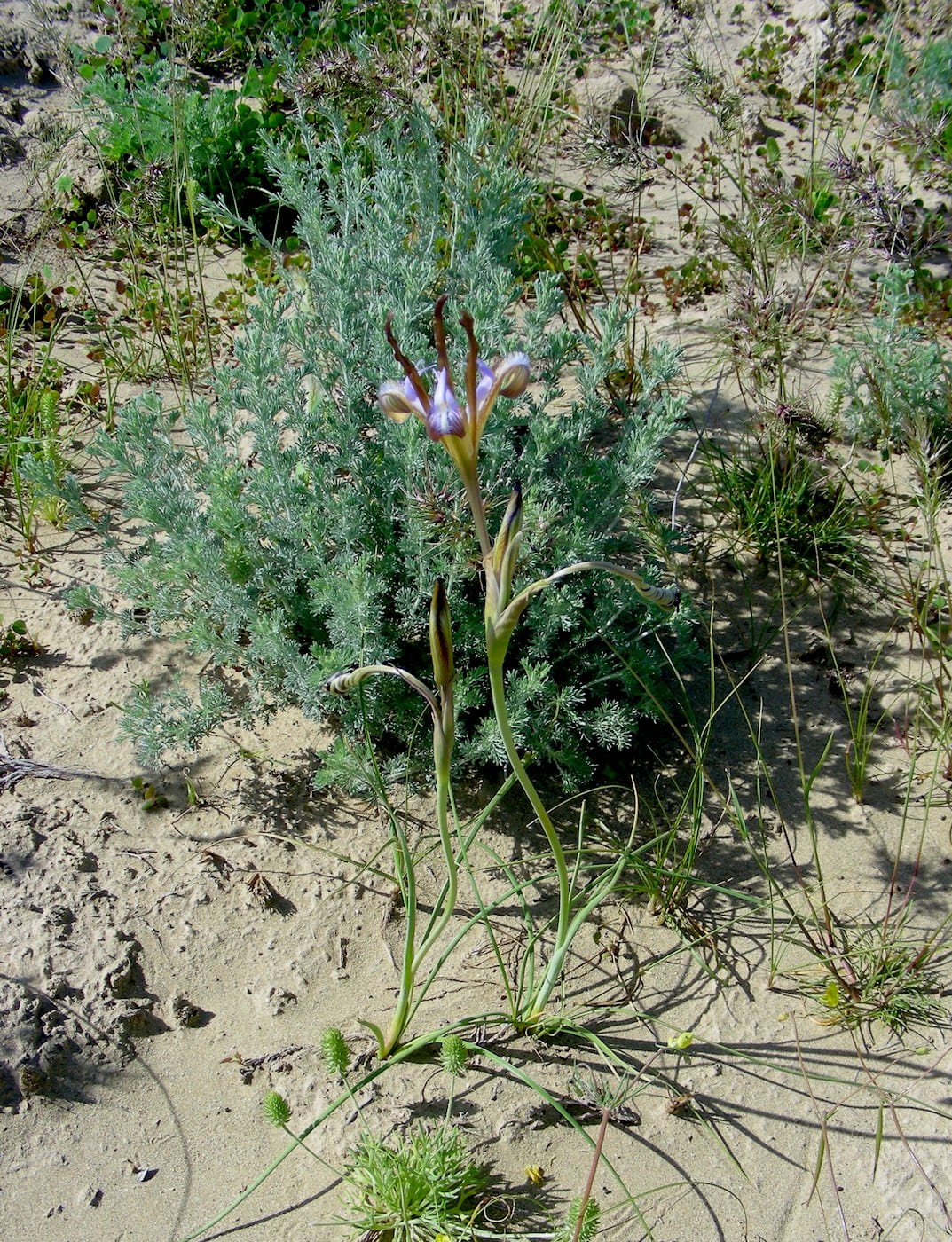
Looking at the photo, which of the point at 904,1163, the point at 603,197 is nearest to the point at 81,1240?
the point at 904,1163

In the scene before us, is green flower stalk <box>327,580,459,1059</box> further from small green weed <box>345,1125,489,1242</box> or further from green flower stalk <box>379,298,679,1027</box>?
small green weed <box>345,1125,489,1242</box>

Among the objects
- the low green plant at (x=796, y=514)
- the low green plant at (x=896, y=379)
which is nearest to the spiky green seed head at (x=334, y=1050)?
the low green plant at (x=796, y=514)

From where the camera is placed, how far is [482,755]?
9.76ft

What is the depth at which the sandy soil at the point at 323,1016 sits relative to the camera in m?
2.38

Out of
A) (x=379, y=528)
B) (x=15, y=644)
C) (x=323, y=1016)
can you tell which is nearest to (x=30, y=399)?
(x=15, y=644)

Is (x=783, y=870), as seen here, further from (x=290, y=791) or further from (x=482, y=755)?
(x=290, y=791)

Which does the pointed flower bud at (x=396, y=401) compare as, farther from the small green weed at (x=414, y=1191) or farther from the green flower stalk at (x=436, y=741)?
the small green weed at (x=414, y=1191)

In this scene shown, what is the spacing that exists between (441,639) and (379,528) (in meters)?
1.37

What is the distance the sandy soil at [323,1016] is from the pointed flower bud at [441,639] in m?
1.17

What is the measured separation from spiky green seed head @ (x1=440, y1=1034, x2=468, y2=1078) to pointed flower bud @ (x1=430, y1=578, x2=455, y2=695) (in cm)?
97

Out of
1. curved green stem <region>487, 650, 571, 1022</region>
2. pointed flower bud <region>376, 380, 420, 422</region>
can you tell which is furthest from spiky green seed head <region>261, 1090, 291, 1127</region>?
Answer: pointed flower bud <region>376, 380, 420, 422</region>

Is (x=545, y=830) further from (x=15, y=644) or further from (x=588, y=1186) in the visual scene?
(x=15, y=644)

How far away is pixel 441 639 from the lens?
183 cm

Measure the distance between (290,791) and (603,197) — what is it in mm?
3596
